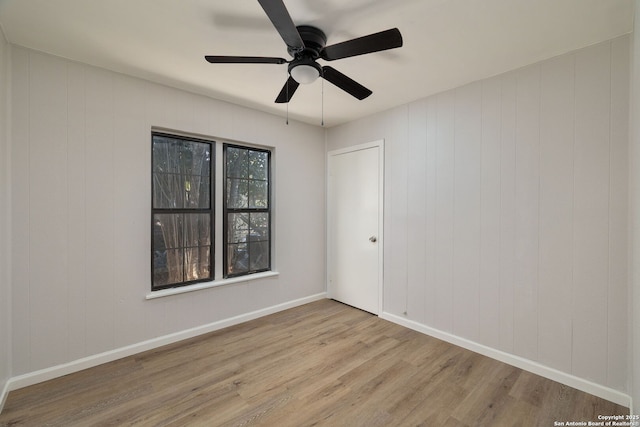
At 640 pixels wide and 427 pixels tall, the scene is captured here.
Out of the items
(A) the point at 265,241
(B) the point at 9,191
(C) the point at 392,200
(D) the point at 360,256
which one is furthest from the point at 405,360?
(B) the point at 9,191

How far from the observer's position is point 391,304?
130 inches

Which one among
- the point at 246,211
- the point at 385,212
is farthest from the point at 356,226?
the point at 246,211

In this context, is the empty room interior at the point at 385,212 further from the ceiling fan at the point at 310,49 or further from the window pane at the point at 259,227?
the window pane at the point at 259,227

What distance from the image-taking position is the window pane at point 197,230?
2926 mm

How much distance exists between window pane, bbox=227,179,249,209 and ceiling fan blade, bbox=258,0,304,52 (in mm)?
1955

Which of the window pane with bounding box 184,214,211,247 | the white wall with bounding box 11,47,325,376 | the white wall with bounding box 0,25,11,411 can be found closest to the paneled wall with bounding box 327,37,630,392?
the window pane with bounding box 184,214,211,247

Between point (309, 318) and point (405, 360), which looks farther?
point (309, 318)

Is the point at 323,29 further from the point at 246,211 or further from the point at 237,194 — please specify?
the point at 246,211

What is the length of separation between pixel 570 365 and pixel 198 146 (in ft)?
12.7

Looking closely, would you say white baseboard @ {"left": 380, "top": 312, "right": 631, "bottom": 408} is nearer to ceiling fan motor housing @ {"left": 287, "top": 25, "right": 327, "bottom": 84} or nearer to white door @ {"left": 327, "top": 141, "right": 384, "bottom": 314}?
white door @ {"left": 327, "top": 141, "right": 384, "bottom": 314}

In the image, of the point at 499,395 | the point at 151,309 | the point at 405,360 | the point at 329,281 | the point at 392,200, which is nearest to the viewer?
the point at 499,395

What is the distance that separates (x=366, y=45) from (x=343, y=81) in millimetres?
442

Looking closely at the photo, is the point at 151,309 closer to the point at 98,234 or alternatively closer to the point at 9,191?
the point at 98,234

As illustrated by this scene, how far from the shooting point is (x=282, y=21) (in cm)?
136
